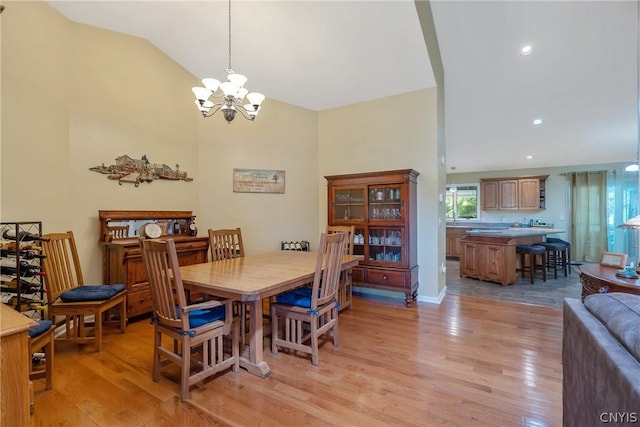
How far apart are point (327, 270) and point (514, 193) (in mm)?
7074

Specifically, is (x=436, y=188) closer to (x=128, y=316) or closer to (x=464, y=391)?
(x=464, y=391)

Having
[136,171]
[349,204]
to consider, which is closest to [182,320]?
[136,171]

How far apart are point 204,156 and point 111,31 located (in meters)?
1.61

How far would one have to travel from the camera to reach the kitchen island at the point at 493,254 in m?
4.79

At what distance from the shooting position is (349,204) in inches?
163

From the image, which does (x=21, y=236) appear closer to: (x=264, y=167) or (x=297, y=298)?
(x=297, y=298)

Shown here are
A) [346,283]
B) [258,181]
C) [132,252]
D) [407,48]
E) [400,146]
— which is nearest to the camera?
[132,252]

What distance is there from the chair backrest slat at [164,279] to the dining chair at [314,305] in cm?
82

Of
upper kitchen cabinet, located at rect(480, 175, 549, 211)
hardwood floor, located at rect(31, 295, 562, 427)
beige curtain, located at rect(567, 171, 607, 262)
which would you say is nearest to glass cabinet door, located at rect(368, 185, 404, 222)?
hardwood floor, located at rect(31, 295, 562, 427)

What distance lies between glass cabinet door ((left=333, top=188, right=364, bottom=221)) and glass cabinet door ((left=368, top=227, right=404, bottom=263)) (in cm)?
31

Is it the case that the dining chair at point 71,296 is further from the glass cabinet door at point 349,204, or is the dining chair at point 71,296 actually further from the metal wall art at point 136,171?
the glass cabinet door at point 349,204

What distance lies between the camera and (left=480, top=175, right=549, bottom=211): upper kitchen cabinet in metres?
7.16

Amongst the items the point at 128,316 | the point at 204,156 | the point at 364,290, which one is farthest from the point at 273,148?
the point at 128,316

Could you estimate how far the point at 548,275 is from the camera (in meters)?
5.52
